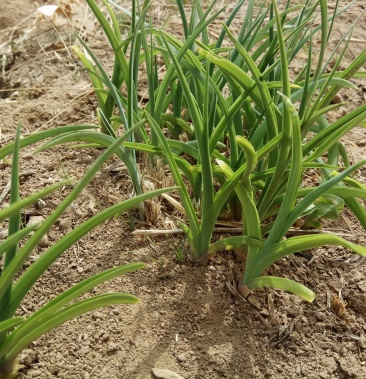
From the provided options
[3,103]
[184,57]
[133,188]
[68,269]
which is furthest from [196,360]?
[3,103]

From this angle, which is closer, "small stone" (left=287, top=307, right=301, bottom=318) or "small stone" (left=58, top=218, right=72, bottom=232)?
"small stone" (left=287, top=307, right=301, bottom=318)

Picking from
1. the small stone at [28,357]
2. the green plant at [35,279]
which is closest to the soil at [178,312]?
the small stone at [28,357]

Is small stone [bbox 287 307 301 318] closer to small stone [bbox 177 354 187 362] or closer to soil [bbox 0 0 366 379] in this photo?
soil [bbox 0 0 366 379]

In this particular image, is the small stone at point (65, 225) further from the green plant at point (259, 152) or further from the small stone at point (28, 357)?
the small stone at point (28, 357)

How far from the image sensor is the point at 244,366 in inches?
49.1

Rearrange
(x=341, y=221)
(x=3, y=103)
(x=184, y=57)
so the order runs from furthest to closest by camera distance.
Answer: (x=3, y=103)
(x=341, y=221)
(x=184, y=57)

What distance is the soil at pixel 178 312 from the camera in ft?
4.04

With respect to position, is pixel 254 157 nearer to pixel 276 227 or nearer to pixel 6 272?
pixel 276 227

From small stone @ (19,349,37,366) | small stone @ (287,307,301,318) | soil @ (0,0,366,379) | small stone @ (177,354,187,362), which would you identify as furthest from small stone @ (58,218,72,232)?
small stone @ (287,307,301,318)

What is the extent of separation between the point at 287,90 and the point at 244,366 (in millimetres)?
629

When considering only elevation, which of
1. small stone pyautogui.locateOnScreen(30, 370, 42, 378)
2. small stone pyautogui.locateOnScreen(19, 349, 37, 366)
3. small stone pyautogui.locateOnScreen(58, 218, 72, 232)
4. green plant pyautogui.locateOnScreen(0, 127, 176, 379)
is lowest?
small stone pyautogui.locateOnScreen(30, 370, 42, 378)

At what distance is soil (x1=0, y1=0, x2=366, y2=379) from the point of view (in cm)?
123

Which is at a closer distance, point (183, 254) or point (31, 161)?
point (183, 254)

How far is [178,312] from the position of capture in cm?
133
